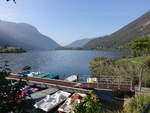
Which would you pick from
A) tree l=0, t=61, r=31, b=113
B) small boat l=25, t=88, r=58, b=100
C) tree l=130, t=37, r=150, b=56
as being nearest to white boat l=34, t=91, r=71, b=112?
small boat l=25, t=88, r=58, b=100

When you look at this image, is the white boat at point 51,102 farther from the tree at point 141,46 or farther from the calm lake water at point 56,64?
the tree at point 141,46

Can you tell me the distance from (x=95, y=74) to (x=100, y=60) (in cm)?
319

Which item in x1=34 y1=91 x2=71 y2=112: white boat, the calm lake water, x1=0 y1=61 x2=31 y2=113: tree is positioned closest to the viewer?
x1=0 y1=61 x2=31 y2=113: tree

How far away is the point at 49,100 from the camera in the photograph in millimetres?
14555

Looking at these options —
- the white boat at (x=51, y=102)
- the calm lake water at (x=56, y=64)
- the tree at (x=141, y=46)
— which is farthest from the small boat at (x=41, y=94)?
the tree at (x=141, y=46)

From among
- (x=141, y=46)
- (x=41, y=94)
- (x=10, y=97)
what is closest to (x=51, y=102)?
(x=41, y=94)

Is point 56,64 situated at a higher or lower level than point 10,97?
lower

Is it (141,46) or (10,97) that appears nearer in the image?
(10,97)

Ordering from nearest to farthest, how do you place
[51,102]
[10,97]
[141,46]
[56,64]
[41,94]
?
1. [10,97]
2. [51,102]
3. [41,94]
4. [141,46]
5. [56,64]

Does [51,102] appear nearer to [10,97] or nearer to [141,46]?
[10,97]

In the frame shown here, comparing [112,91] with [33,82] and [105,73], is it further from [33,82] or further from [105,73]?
[33,82]

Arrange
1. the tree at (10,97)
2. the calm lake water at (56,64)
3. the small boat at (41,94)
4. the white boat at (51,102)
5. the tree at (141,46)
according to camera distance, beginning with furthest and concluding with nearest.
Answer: the tree at (141,46) < the calm lake water at (56,64) < the small boat at (41,94) < the white boat at (51,102) < the tree at (10,97)

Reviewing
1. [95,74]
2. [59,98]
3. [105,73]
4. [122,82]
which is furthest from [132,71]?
[59,98]

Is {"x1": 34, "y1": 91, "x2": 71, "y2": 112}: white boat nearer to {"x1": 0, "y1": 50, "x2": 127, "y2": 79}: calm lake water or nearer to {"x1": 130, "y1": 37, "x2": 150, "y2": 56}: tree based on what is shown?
{"x1": 0, "y1": 50, "x2": 127, "y2": 79}: calm lake water
